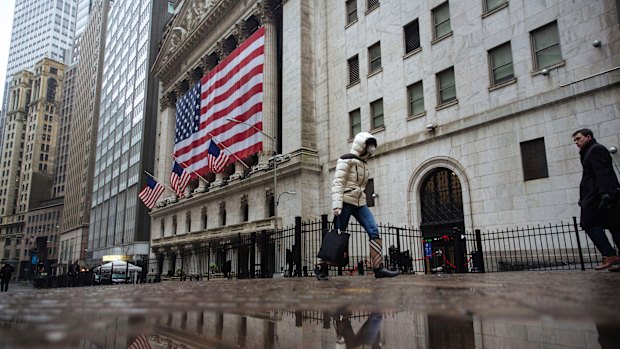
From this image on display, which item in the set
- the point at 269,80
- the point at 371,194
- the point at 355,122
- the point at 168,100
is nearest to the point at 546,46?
the point at 371,194

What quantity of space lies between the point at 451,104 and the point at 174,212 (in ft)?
106

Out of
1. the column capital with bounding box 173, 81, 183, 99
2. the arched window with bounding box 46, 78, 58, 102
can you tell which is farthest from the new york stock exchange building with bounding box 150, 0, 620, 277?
the arched window with bounding box 46, 78, 58, 102

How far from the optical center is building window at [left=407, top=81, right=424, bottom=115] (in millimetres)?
21641

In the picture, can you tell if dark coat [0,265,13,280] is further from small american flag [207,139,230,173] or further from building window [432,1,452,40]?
building window [432,1,452,40]

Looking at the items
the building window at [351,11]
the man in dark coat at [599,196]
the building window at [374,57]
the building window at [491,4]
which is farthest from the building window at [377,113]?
the man in dark coat at [599,196]

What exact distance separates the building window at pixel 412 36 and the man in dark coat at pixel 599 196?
1653 cm

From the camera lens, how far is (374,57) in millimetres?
24688

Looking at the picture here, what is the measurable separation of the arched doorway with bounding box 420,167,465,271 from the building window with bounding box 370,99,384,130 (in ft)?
15.1

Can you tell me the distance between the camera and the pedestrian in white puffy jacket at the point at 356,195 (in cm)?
783

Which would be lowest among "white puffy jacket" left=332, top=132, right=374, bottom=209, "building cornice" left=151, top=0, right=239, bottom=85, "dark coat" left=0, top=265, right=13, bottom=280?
"dark coat" left=0, top=265, right=13, bottom=280

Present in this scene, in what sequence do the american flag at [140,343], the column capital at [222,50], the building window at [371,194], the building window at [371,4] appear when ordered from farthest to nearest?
the column capital at [222,50] < the building window at [371,4] < the building window at [371,194] < the american flag at [140,343]

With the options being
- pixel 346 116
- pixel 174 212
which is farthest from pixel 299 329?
pixel 174 212

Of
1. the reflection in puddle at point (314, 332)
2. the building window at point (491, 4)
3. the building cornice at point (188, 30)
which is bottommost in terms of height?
the reflection in puddle at point (314, 332)

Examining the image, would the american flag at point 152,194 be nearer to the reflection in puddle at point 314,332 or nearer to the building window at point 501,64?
the building window at point 501,64
